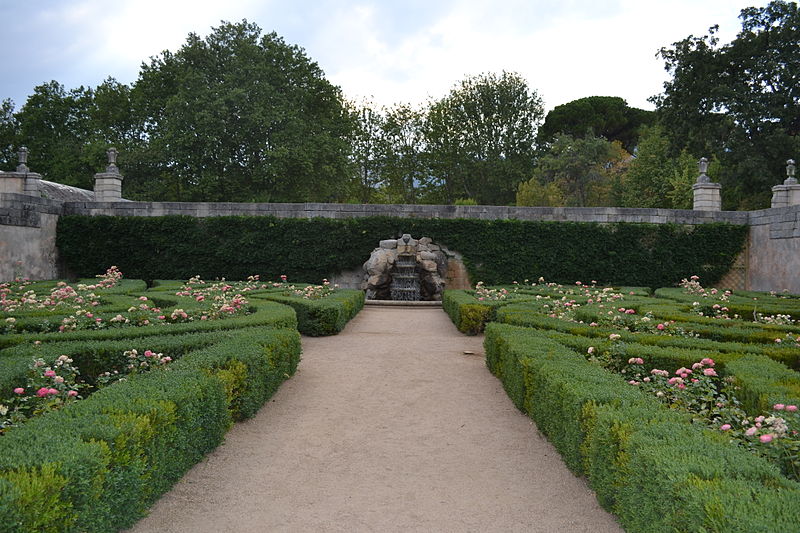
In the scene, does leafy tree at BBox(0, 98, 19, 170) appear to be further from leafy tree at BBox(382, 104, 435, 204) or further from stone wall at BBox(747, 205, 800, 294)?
stone wall at BBox(747, 205, 800, 294)

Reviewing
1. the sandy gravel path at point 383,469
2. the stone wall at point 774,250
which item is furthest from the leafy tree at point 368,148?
the sandy gravel path at point 383,469

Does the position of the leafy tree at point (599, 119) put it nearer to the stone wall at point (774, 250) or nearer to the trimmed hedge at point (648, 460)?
the stone wall at point (774, 250)

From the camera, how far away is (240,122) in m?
24.0

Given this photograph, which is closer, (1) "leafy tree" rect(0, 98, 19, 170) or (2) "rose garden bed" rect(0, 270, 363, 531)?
(2) "rose garden bed" rect(0, 270, 363, 531)

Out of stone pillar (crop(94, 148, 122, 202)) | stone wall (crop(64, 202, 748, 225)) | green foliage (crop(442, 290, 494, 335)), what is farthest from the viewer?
stone pillar (crop(94, 148, 122, 202))

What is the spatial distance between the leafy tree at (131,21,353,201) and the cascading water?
10175 mm

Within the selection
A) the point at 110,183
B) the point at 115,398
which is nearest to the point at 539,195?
the point at 110,183

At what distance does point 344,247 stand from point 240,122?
10.7 meters

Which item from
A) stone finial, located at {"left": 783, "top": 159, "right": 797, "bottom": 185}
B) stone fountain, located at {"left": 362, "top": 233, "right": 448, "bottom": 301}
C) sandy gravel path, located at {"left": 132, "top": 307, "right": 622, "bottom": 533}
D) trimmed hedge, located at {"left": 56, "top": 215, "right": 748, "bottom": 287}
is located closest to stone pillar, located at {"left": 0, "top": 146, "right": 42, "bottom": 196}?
trimmed hedge, located at {"left": 56, "top": 215, "right": 748, "bottom": 287}

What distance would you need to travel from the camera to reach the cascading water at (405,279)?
15174mm

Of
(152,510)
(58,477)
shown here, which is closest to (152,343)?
(152,510)

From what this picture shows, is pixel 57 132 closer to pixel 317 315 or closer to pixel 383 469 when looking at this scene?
pixel 317 315

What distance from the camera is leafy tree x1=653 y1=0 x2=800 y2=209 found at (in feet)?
73.6

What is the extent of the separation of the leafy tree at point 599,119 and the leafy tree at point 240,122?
64.4 feet
